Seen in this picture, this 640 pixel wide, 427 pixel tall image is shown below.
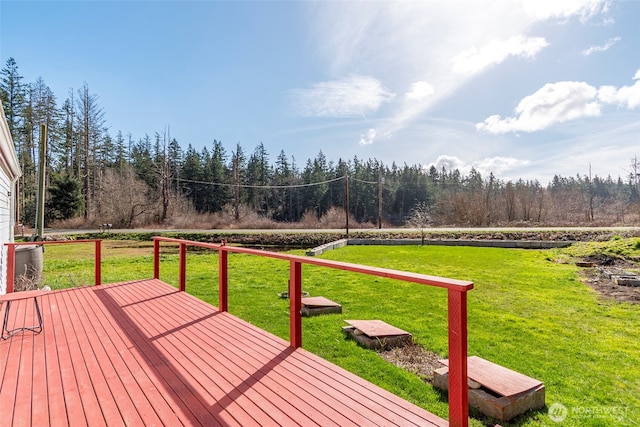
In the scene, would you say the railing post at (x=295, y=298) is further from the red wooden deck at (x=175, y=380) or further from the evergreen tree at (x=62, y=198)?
the evergreen tree at (x=62, y=198)

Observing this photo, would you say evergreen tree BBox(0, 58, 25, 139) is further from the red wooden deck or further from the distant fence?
the red wooden deck

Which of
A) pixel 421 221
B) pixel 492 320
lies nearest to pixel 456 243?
pixel 421 221

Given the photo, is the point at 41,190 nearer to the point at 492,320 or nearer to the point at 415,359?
the point at 415,359

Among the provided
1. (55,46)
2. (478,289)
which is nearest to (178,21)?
(55,46)

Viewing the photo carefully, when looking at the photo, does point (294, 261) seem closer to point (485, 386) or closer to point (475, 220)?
point (485, 386)

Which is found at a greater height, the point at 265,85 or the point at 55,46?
the point at 265,85

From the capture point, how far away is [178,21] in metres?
10.4

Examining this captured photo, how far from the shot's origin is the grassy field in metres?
2.90

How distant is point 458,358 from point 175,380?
1939mm

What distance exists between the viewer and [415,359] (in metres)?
3.59

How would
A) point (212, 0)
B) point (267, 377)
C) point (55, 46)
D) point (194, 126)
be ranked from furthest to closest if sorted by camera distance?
1. point (194, 126)
2. point (212, 0)
3. point (55, 46)
4. point (267, 377)

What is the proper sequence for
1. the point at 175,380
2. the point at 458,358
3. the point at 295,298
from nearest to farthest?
1. the point at 458,358
2. the point at 175,380
3. the point at 295,298

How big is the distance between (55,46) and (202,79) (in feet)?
22.1

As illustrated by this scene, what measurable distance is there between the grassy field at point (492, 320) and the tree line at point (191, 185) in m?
13.9
